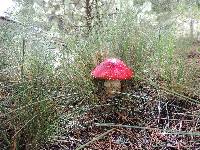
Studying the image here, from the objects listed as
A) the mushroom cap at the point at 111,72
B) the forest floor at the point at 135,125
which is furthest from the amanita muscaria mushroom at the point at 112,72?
the forest floor at the point at 135,125

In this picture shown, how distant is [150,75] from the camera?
8.96ft

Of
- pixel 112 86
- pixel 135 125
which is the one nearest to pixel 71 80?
pixel 112 86

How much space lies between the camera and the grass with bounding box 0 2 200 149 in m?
1.91

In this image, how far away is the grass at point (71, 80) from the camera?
6.26 feet

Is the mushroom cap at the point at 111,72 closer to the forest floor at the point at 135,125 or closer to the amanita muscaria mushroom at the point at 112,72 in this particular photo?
the amanita muscaria mushroom at the point at 112,72

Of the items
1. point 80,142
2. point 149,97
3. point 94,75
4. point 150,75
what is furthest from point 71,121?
point 150,75

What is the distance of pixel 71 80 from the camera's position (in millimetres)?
2641

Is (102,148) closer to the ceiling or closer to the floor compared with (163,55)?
closer to the floor

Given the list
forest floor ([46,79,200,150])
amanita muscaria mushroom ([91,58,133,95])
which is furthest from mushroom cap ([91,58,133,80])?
forest floor ([46,79,200,150])

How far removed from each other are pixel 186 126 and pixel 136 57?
0.69 m


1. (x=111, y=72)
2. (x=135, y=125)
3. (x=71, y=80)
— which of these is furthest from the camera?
(x=71, y=80)

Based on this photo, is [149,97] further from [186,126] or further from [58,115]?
[58,115]

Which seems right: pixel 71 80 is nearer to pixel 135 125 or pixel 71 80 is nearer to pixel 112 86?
pixel 112 86

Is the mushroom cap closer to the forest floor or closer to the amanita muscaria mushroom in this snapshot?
the amanita muscaria mushroom
